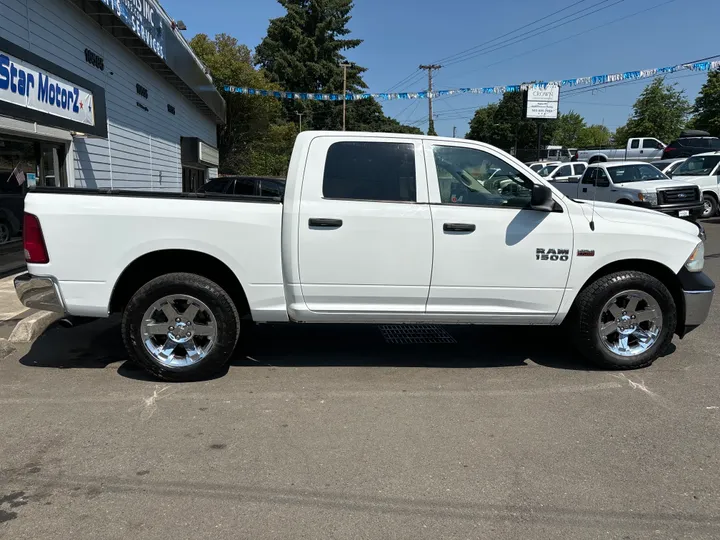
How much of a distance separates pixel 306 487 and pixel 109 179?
10462 millimetres

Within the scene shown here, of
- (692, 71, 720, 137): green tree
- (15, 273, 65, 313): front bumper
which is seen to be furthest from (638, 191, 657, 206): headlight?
(692, 71, 720, 137): green tree

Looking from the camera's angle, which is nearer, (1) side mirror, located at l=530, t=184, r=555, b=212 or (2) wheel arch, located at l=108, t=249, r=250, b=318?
(1) side mirror, located at l=530, t=184, r=555, b=212

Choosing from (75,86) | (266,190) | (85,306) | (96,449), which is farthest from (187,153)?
(96,449)

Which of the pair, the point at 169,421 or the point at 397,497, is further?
the point at 169,421

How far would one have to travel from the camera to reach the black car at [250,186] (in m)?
13.0

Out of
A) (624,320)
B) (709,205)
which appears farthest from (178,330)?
(709,205)

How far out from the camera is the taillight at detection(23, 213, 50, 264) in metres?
4.22

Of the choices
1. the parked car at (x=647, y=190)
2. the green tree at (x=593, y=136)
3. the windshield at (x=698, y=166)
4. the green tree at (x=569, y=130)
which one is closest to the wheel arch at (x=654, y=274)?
the parked car at (x=647, y=190)

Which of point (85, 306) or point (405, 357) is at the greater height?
point (85, 306)

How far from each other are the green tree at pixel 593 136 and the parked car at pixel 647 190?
76.2m

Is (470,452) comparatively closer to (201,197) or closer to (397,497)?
(397,497)

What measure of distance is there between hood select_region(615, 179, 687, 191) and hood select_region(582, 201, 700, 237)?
→ 10.4 metres

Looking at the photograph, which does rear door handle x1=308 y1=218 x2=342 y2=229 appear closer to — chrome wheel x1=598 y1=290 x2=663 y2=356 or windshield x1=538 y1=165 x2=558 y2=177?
chrome wheel x1=598 y1=290 x2=663 y2=356

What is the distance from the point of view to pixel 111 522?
2.72 metres
